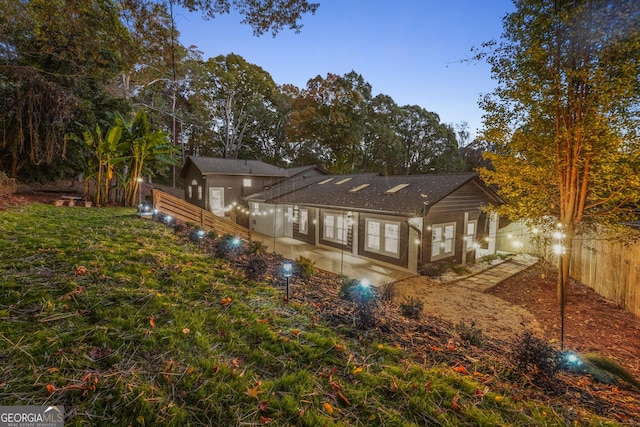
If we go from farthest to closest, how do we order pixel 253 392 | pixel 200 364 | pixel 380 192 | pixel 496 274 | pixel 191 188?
pixel 191 188
pixel 380 192
pixel 496 274
pixel 200 364
pixel 253 392

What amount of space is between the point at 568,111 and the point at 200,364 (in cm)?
982

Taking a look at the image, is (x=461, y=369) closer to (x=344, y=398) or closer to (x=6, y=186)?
(x=344, y=398)

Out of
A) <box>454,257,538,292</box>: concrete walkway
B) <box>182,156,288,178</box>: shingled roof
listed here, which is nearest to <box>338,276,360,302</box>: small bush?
<box>454,257,538,292</box>: concrete walkway

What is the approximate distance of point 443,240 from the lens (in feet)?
37.7

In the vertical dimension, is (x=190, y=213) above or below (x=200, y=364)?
above

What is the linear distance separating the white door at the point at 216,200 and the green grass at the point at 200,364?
56.8 feet

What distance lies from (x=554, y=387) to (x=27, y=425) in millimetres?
4490

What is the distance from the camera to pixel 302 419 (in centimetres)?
203

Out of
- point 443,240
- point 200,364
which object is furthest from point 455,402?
point 443,240

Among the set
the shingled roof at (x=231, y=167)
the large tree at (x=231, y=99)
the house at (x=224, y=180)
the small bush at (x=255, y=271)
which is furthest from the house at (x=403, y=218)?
the large tree at (x=231, y=99)

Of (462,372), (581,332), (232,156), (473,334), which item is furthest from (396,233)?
(232,156)

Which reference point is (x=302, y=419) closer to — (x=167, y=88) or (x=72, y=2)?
(x=72, y=2)

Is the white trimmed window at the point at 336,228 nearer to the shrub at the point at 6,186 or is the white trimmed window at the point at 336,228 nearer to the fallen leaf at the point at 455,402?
the fallen leaf at the point at 455,402

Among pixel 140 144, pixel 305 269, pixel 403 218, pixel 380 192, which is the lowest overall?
pixel 305 269
